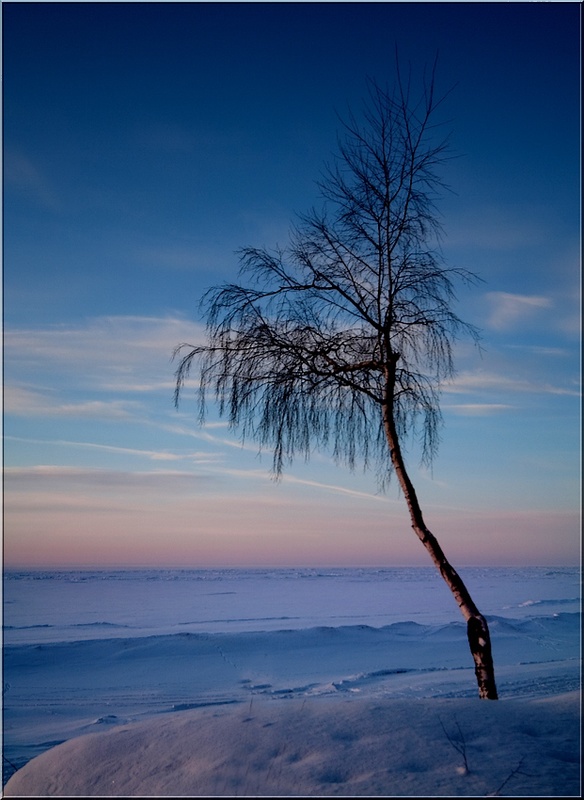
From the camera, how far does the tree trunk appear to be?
19.0 feet

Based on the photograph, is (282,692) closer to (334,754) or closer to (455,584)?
(455,584)

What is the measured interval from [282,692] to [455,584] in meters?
9.24

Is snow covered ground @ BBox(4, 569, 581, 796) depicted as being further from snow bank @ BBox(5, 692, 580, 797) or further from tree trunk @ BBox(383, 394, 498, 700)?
tree trunk @ BBox(383, 394, 498, 700)

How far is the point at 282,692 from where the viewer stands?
13.8m

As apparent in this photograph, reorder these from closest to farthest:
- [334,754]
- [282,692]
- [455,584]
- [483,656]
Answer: [334,754], [483,656], [455,584], [282,692]

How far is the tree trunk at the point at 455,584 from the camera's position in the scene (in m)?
5.78

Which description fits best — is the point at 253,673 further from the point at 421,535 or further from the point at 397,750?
the point at 397,750

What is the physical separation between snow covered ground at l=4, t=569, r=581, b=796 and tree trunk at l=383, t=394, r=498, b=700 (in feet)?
1.50

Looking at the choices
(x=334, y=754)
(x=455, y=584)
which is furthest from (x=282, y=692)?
(x=334, y=754)

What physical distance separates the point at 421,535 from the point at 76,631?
62.4ft

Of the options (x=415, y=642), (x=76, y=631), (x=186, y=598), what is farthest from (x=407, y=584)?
(x=76, y=631)

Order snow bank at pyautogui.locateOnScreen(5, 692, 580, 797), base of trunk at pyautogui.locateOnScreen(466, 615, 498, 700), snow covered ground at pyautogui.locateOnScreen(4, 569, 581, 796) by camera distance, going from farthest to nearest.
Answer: base of trunk at pyautogui.locateOnScreen(466, 615, 498, 700) → snow covered ground at pyautogui.locateOnScreen(4, 569, 581, 796) → snow bank at pyautogui.locateOnScreen(5, 692, 580, 797)

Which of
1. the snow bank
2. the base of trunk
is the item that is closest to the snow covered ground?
the snow bank

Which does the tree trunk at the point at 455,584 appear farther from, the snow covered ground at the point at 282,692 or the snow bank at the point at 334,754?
the snow bank at the point at 334,754
